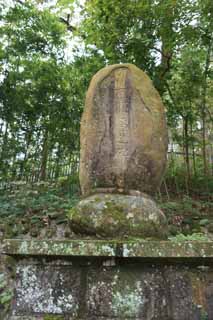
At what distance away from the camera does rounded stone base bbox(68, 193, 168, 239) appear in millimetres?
2062

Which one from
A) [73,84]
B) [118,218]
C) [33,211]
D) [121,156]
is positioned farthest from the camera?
[73,84]

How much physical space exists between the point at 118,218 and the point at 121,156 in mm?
505

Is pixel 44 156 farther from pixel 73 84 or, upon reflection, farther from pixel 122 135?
pixel 122 135

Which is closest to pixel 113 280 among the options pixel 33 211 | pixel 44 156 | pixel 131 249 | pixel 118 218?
pixel 131 249

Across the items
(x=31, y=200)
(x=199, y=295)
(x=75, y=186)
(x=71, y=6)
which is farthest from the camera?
(x=71, y=6)

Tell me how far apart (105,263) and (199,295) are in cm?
57

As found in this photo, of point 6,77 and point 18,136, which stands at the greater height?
point 6,77

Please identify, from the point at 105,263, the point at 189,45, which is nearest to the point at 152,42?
the point at 189,45

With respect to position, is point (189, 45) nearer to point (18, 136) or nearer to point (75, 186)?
point (75, 186)

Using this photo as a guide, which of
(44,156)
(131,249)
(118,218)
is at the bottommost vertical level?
(131,249)

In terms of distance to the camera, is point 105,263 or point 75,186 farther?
point 75,186

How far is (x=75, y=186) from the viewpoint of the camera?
8078 millimetres

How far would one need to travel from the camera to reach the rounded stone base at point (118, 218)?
81.2 inches

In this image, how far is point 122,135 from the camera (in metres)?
2.43
